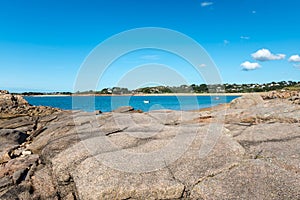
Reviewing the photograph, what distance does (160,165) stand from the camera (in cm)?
783

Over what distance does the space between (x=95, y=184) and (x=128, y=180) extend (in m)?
0.86

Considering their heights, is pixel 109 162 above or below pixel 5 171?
above

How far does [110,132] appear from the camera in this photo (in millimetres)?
11227

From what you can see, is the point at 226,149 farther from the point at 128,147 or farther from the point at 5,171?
the point at 5,171

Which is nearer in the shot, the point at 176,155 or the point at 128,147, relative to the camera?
the point at 176,155

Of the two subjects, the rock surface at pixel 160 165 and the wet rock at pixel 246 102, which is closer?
the rock surface at pixel 160 165

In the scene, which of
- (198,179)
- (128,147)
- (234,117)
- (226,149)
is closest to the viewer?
(198,179)

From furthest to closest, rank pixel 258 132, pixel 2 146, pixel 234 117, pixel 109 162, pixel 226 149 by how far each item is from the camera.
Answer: pixel 234 117 → pixel 2 146 → pixel 258 132 → pixel 226 149 → pixel 109 162

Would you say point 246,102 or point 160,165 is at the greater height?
point 246,102

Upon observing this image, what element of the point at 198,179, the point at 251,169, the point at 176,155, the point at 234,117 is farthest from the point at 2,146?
the point at 234,117

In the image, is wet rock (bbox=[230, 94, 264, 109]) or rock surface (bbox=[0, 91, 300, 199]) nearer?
rock surface (bbox=[0, 91, 300, 199])

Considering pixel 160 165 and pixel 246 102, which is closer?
pixel 160 165

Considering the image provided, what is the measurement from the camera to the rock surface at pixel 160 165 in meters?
6.84

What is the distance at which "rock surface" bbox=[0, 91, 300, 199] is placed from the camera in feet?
22.4
